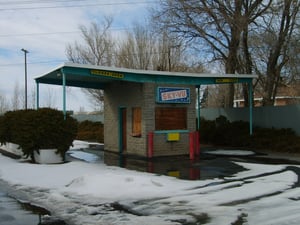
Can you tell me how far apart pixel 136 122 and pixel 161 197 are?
33.9ft

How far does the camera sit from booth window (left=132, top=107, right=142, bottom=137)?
19.8m

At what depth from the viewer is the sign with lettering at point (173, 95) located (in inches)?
766

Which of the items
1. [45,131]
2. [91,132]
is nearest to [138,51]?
[91,132]

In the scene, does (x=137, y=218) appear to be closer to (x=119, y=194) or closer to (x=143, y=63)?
(x=119, y=194)

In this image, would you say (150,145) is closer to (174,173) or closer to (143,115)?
(143,115)

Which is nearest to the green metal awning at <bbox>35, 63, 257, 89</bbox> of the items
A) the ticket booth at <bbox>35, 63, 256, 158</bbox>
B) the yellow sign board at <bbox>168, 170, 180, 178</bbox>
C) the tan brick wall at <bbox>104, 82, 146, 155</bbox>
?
the ticket booth at <bbox>35, 63, 256, 158</bbox>

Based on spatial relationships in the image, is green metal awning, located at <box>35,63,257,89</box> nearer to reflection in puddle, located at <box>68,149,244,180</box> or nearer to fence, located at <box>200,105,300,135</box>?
fence, located at <box>200,105,300,135</box>

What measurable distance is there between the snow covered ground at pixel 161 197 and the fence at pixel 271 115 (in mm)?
9061

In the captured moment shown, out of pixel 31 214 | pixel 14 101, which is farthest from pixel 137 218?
pixel 14 101

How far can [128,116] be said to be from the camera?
20.8 m

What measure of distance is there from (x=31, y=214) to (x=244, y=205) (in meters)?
4.27

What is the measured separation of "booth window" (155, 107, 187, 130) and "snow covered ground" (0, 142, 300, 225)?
19.7 ft

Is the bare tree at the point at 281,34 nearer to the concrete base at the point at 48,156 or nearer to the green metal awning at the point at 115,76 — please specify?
the green metal awning at the point at 115,76

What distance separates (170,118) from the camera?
19953 mm
